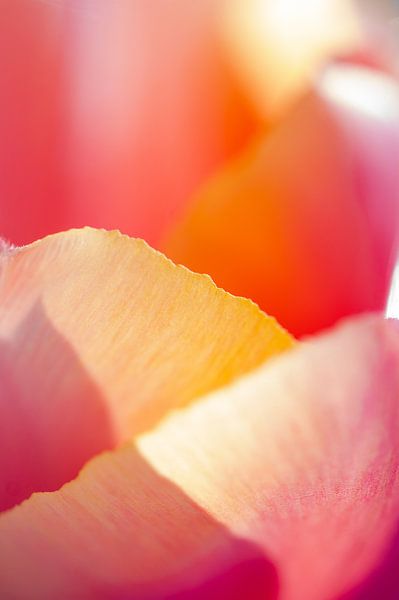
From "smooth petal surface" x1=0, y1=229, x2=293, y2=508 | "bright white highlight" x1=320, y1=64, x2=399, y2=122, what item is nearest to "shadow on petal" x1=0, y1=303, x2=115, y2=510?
"smooth petal surface" x1=0, y1=229, x2=293, y2=508

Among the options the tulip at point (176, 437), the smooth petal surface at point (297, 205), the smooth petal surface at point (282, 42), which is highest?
the smooth petal surface at point (282, 42)

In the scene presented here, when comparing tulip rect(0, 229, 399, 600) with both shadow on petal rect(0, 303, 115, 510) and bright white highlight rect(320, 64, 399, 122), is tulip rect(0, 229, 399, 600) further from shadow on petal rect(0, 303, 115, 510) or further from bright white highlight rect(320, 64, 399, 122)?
bright white highlight rect(320, 64, 399, 122)

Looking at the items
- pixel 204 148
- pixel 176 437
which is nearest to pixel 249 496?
pixel 176 437

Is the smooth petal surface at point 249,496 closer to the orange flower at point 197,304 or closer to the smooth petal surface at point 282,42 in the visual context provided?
the orange flower at point 197,304

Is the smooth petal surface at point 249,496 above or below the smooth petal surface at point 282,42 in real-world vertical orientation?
below

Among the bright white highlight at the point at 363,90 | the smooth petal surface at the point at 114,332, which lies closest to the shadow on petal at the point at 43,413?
the smooth petal surface at the point at 114,332

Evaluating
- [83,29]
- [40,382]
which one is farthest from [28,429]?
[83,29]
